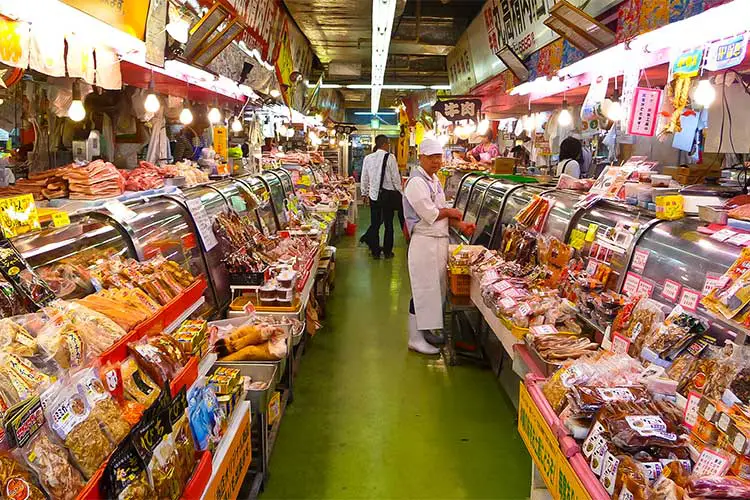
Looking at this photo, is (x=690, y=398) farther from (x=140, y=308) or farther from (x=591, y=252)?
(x=140, y=308)

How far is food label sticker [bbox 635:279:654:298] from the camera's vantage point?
124 inches

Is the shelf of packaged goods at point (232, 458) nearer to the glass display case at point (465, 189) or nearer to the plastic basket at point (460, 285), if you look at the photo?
the plastic basket at point (460, 285)

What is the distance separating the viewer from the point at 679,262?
2975 mm

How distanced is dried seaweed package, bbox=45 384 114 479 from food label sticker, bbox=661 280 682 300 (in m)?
2.68

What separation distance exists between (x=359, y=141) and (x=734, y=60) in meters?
31.6

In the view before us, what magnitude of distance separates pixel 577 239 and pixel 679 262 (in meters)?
1.30

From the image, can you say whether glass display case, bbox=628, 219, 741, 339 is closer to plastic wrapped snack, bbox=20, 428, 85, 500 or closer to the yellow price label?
the yellow price label

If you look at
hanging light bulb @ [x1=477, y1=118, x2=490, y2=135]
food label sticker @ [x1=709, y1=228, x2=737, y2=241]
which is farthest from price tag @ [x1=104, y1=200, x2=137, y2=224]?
hanging light bulb @ [x1=477, y1=118, x2=490, y2=135]

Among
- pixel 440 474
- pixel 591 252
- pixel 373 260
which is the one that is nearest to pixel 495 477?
pixel 440 474

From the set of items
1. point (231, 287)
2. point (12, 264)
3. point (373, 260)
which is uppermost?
point (12, 264)

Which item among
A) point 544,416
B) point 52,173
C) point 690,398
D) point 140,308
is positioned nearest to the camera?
point 690,398

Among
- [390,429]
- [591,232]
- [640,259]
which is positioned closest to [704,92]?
[591,232]

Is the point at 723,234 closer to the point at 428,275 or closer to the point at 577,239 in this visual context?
the point at 577,239

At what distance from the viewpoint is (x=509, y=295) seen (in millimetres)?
4203
